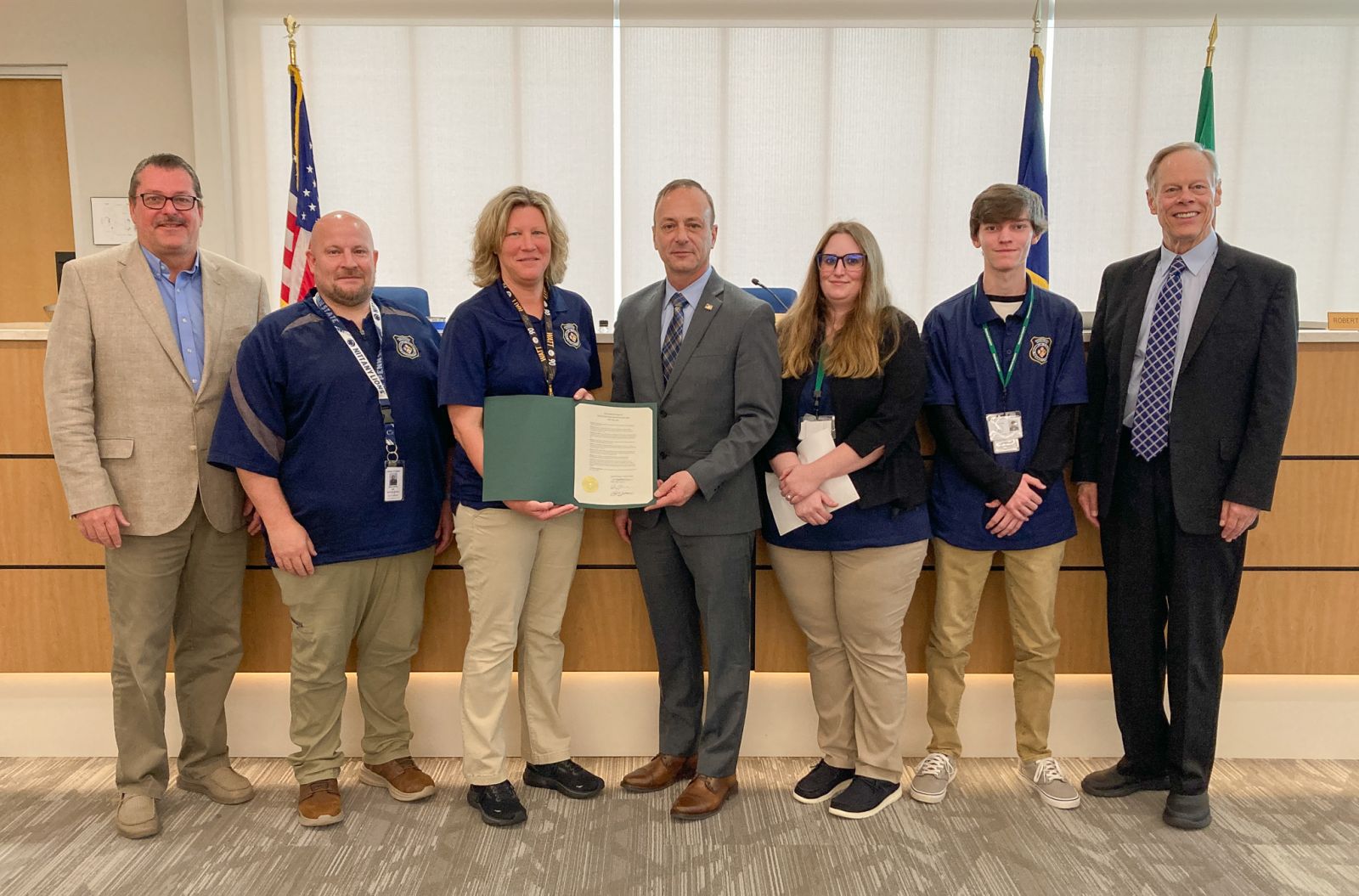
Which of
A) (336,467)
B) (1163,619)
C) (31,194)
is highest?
(31,194)

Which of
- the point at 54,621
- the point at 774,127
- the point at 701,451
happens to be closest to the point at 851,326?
the point at 701,451

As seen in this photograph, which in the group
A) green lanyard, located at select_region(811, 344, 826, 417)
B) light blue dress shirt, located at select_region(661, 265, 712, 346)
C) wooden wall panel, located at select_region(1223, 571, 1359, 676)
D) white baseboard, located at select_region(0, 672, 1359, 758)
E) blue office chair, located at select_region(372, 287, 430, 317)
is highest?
blue office chair, located at select_region(372, 287, 430, 317)

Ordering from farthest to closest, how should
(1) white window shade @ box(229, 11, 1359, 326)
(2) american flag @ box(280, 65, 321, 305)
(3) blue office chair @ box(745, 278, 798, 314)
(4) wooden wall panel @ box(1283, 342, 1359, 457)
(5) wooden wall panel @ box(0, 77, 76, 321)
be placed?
(1) white window shade @ box(229, 11, 1359, 326) < (5) wooden wall panel @ box(0, 77, 76, 321) < (2) american flag @ box(280, 65, 321, 305) < (3) blue office chair @ box(745, 278, 798, 314) < (4) wooden wall panel @ box(1283, 342, 1359, 457)

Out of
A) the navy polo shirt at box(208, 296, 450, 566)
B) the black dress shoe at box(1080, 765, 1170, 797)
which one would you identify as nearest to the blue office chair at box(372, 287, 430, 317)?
the navy polo shirt at box(208, 296, 450, 566)

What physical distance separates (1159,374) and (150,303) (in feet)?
9.09

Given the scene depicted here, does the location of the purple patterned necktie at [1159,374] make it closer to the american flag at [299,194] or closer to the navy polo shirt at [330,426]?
the navy polo shirt at [330,426]

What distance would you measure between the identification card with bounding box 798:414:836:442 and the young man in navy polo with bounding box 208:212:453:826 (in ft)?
3.38

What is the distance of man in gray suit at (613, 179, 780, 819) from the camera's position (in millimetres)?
2119

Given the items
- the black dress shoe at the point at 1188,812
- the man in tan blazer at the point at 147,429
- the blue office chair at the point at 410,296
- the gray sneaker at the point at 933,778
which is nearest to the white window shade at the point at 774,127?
the blue office chair at the point at 410,296

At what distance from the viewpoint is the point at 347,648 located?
7.60 feet

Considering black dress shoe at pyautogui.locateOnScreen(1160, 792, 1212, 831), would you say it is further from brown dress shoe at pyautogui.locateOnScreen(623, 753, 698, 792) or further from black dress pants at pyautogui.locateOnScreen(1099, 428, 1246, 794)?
brown dress shoe at pyautogui.locateOnScreen(623, 753, 698, 792)

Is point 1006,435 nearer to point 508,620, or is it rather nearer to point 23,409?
point 508,620

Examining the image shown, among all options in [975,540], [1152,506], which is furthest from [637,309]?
[1152,506]

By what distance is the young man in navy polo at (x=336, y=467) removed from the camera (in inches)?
83.8
